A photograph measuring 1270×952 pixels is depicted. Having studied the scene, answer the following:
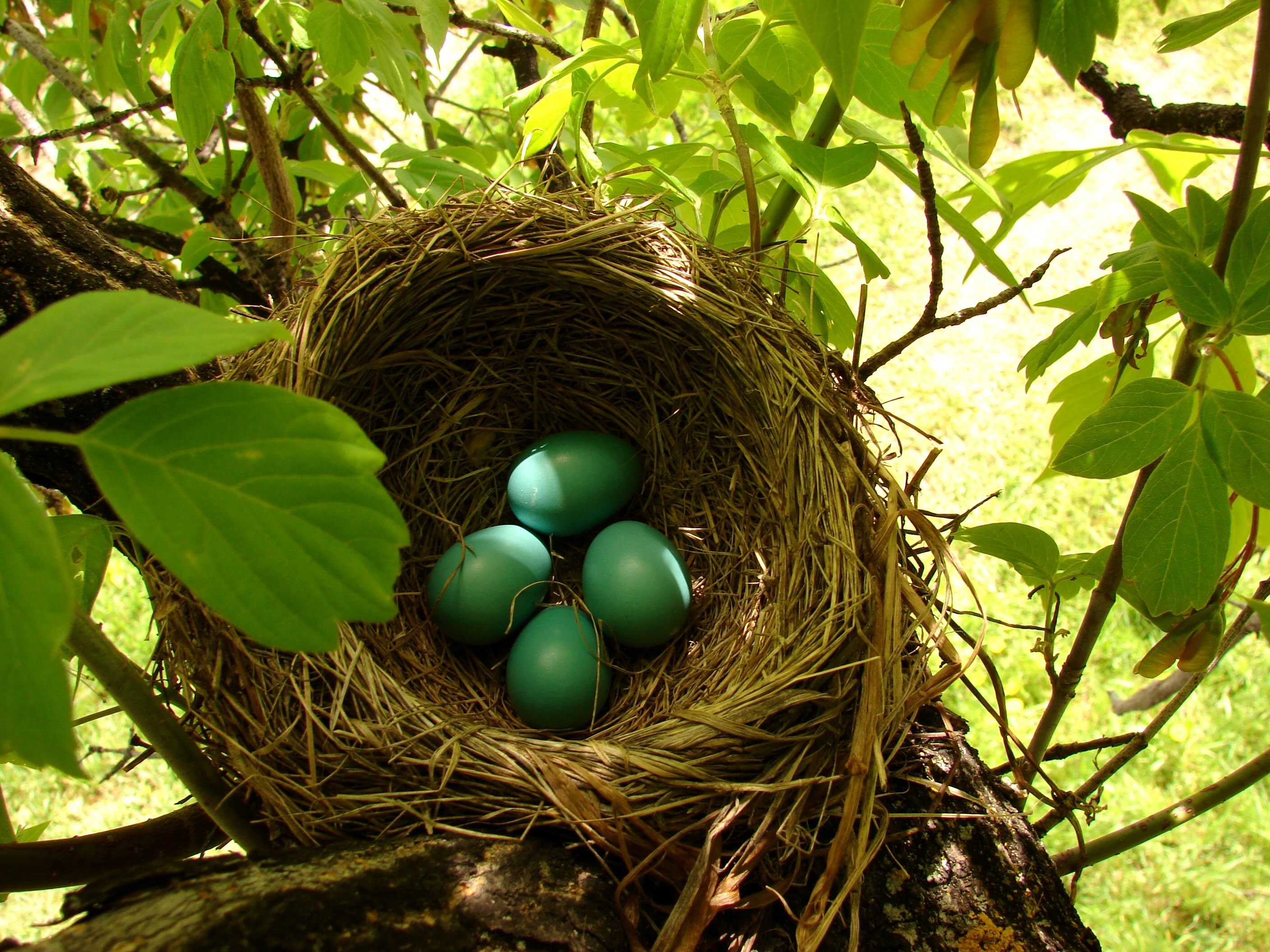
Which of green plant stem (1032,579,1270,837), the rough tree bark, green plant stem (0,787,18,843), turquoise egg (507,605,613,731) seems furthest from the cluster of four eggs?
green plant stem (0,787,18,843)

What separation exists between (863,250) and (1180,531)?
1.28 feet

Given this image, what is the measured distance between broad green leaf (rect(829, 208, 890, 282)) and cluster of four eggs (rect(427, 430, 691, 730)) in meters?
0.43

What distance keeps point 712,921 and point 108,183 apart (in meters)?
1.66

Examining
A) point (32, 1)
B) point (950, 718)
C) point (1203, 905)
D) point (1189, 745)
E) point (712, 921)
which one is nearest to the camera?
point (712, 921)

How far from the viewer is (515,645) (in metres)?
1.09

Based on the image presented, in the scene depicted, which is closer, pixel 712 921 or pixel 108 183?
pixel 712 921

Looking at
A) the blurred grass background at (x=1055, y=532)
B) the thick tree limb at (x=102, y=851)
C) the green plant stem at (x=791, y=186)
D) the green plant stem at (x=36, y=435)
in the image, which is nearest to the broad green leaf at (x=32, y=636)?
the green plant stem at (x=36, y=435)

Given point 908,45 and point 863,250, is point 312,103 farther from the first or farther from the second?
point 908,45

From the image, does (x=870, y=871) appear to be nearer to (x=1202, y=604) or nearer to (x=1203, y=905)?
(x=1202, y=604)

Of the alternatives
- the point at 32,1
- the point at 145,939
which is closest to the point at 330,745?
the point at 145,939

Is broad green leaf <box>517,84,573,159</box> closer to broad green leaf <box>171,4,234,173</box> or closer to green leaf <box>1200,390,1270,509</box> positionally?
broad green leaf <box>171,4,234,173</box>

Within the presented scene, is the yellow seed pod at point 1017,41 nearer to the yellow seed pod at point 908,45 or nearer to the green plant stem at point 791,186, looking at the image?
the yellow seed pod at point 908,45

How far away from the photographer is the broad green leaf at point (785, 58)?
2.62 ft

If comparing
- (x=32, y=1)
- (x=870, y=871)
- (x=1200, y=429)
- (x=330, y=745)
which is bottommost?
(x=870, y=871)
